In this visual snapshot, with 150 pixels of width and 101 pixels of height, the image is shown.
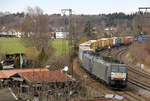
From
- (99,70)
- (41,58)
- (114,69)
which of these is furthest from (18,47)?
(114,69)

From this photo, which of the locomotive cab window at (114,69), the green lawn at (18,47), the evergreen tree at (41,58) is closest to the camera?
the locomotive cab window at (114,69)

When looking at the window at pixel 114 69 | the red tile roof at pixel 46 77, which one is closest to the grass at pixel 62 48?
the red tile roof at pixel 46 77

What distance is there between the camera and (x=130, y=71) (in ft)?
108

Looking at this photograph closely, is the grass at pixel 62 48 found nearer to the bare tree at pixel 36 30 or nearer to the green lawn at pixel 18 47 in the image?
the green lawn at pixel 18 47

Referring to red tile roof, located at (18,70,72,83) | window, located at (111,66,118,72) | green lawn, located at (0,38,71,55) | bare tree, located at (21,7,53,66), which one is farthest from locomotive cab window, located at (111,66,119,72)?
green lawn, located at (0,38,71,55)

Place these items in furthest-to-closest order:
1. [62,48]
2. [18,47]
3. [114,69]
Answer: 1. [18,47]
2. [62,48]
3. [114,69]

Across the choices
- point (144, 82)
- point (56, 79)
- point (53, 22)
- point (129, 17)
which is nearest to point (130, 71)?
point (144, 82)

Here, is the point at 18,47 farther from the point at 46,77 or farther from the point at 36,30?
the point at 46,77

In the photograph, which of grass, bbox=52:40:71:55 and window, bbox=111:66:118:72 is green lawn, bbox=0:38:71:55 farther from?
window, bbox=111:66:118:72

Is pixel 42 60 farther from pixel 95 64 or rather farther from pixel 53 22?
pixel 53 22

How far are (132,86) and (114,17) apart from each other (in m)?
132

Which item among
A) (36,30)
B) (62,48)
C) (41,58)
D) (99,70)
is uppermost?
(36,30)

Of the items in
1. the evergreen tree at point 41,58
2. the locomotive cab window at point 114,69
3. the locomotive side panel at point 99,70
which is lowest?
the evergreen tree at point 41,58

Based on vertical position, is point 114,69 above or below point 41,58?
above
